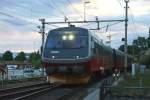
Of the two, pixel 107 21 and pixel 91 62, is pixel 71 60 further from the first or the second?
pixel 107 21

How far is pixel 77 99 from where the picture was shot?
22375 mm

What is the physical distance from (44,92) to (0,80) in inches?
555

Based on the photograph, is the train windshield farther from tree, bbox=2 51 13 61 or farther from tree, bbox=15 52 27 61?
tree, bbox=15 52 27 61

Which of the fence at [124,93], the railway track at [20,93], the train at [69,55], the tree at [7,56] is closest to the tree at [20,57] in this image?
the tree at [7,56]

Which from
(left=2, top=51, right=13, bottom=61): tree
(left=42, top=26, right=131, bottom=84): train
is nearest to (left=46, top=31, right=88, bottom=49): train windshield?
(left=42, top=26, right=131, bottom=84): train

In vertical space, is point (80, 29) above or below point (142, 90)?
above

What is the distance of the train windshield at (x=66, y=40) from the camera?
29.7 m

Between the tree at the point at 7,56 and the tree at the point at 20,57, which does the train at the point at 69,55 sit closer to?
the tree at the point at 7,56

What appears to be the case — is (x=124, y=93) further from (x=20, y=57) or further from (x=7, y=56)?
(x=20, y=57)

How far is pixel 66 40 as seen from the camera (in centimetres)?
3003

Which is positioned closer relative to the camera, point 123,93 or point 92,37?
point 123,93

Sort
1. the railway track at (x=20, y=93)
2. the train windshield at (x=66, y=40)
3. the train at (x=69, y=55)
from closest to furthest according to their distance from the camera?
the railway track at (x=20, y=93)
the train at (x=69, y=55)
the train windshield at (x=66, y=40)

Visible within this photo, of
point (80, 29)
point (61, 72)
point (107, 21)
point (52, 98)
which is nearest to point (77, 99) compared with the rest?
point (52, 98)

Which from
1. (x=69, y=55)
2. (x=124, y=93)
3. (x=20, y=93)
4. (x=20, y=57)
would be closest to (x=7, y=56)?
(x=20, y=57)
